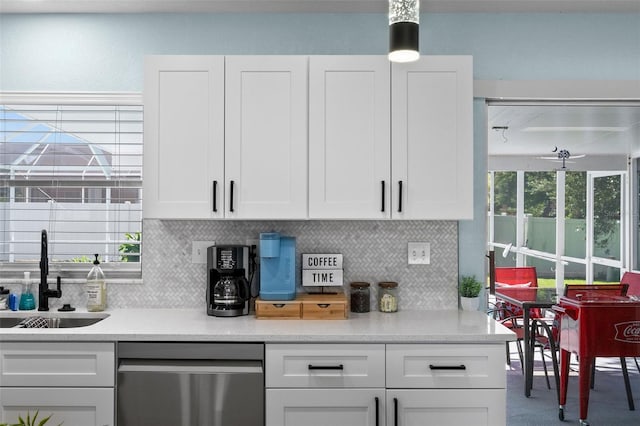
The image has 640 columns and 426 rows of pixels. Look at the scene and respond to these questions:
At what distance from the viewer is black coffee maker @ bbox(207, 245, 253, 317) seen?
269 centimetres

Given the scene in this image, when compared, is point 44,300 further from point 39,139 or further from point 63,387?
point 39,139

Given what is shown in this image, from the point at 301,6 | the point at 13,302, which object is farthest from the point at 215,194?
the point at 13,302

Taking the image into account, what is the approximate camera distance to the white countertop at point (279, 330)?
7.77 feet

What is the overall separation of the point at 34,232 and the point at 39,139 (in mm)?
520

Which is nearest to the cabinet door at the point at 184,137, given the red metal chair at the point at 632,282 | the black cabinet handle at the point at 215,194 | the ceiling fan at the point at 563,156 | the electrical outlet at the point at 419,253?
the black cabinet handle at the point at 215,194

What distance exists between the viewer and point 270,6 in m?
2.93

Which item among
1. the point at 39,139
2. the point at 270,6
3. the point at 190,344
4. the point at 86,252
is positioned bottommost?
the point at 190,344

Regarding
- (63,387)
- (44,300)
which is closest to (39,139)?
(44,300)

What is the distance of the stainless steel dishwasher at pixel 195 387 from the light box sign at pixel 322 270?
22.0 inches

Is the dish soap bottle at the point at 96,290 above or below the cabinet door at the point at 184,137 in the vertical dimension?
below

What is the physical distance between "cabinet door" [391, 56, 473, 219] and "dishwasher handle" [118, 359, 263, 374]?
98 centimetres

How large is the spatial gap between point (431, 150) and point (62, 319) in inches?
81.7

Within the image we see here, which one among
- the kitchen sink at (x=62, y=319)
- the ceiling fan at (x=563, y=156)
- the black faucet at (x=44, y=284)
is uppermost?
the ceiling fan at (x=563, y=156)

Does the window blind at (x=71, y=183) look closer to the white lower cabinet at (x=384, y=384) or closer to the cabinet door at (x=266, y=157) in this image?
the cabinet door at (x=266, y=157)
